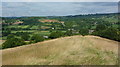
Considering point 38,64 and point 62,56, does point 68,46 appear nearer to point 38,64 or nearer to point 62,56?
point 62,56

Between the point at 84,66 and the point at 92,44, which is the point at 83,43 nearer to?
the point at 92,44

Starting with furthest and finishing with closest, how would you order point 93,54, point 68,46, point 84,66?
point 68,46, point 93,54, point 84,66

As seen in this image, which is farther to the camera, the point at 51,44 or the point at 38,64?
the point at 51,44

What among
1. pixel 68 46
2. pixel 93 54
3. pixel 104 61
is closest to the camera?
pixel 104 61

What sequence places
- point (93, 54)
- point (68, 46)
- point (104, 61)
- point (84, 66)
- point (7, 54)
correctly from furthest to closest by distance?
point (68, 46) < point (7, 54) < point (93, 54) < point (104, 61) < point (84, 66)

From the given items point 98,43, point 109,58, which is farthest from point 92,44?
point 109,58

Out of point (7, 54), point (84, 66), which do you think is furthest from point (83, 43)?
point (7, 54)
